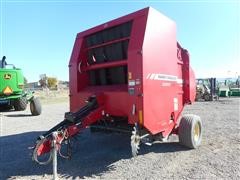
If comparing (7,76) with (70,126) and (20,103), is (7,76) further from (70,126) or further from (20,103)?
(70,126)

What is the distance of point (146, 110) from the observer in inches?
176

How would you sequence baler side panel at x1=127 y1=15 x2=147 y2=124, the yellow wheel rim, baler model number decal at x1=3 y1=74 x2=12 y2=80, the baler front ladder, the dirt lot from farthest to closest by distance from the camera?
baler model number decal at x1=3 y1=74 x2=12 y2=80 < the yellow wheel rim < baler side panel at x1=127 y1=15 x2=147 y2=124 < the dirt lot < the baler front ladder

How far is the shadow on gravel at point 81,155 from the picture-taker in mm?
4445

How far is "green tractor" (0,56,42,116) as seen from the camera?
464 inches

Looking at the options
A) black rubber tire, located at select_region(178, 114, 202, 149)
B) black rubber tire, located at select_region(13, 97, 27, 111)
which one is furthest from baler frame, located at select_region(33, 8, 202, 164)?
black rubber tire, located at select_region(13, 97, 27, 111)

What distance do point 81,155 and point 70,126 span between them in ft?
3.73

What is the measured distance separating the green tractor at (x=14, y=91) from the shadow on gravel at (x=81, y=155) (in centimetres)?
467

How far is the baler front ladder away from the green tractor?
287 inches

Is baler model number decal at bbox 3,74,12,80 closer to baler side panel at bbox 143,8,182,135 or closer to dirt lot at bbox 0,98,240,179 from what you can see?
dirt lot at bbox 0,98,240,179

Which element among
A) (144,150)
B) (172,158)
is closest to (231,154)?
(172,158)

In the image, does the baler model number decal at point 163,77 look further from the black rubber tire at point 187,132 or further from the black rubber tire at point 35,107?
the black rubber tire at point 35,107

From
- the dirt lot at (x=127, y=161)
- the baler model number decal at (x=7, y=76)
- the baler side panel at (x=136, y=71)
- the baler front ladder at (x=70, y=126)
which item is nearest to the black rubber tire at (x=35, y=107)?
the baler model number decal at (x=7, y=76)

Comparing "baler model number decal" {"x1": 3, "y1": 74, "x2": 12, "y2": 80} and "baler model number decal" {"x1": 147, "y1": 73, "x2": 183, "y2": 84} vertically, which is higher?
"baler model number decal" {"x1": 3, "y1": 74, "x2": 12, "y2": 80}

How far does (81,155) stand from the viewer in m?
5.32
